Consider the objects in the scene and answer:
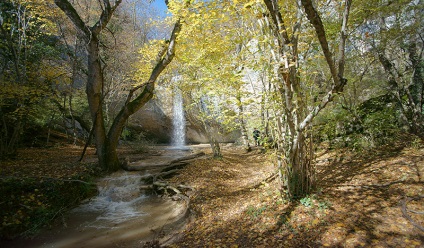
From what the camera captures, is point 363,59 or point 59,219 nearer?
point 59,219

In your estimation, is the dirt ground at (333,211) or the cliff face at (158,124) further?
the cliff face at (158,124)

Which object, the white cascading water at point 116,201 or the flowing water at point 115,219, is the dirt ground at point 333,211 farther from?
the white cascading water at point 116,201

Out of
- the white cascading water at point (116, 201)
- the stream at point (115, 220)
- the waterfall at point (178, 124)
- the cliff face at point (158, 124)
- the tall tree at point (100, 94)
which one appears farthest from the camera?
the waterfall at point (178, 124)

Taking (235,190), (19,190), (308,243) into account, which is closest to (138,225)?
(235,190)

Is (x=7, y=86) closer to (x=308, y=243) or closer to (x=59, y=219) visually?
(x=59, y=219)

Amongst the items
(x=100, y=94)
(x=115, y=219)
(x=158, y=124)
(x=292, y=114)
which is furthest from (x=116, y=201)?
(x=158, y=124)

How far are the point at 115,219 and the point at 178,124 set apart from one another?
14.8 metres

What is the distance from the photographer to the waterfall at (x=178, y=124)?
1969 cm

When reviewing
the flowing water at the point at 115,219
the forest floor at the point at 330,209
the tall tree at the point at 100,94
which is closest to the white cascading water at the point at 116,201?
the flowing water at the point at 115,219

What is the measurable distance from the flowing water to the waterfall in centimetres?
1274

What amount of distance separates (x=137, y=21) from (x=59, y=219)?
21.1 meters

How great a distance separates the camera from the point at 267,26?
4125 millimetres

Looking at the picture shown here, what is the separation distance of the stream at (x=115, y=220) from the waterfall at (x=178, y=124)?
41.9ft

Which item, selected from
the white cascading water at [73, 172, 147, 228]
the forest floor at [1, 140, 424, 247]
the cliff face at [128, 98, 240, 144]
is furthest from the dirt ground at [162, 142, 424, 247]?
the cliff face at [128, 98, 240, 144]
